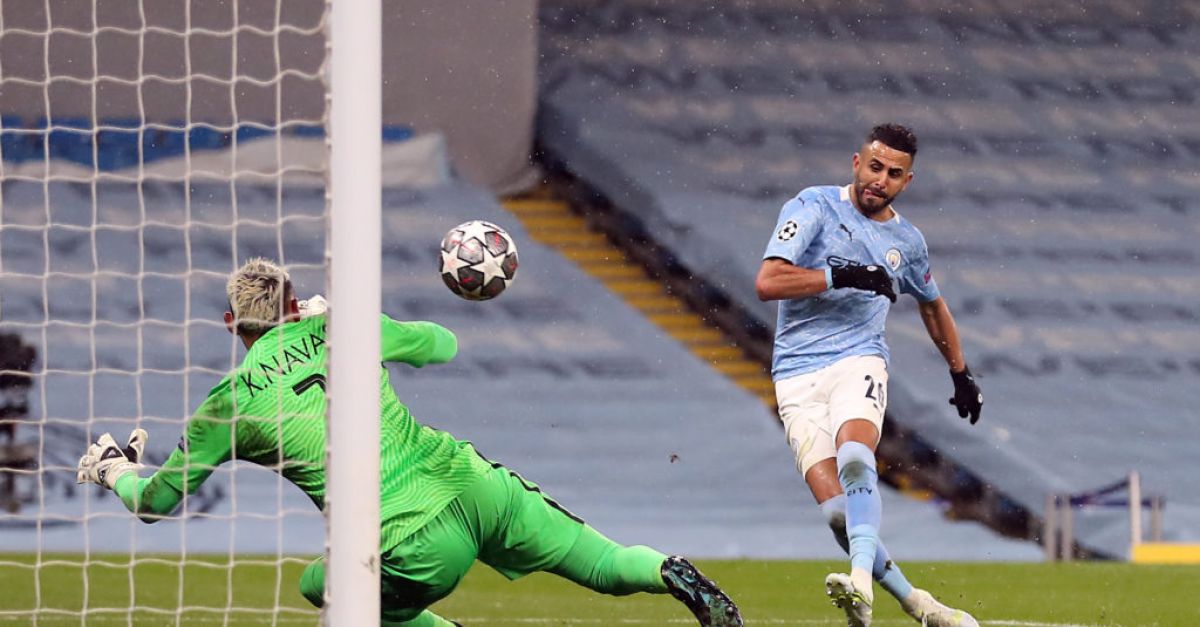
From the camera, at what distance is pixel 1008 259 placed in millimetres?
16719

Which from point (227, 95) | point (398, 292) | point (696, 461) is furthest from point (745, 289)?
point (227, 95)

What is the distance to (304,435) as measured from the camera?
4395mm

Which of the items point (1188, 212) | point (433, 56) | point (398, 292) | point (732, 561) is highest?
point (433, 56)

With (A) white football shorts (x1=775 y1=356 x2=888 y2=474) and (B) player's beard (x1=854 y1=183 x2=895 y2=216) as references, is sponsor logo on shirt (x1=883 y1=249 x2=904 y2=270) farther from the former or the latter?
(A) white football shorts (x1=775 y1=356 x2=888 y2=474)

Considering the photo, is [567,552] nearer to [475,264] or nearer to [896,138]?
[475,264]

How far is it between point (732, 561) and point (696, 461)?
275cm

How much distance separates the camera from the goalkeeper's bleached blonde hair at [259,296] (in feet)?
14.6

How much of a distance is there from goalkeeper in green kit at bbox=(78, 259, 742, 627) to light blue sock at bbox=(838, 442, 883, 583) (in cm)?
124

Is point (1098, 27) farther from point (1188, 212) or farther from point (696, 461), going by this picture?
point (696, 461)

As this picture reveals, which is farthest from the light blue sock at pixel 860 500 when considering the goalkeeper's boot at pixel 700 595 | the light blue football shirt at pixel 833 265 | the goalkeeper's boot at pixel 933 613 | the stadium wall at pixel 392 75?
the stadium wall at pixel 392 75

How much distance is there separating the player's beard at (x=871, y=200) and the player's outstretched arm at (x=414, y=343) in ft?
7.29

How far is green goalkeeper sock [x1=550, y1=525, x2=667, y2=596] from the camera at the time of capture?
14.7 feet

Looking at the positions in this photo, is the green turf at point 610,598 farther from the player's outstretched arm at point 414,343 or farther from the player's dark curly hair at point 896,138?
the player's outstretched arm at point 414,343

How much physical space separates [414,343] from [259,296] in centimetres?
43
